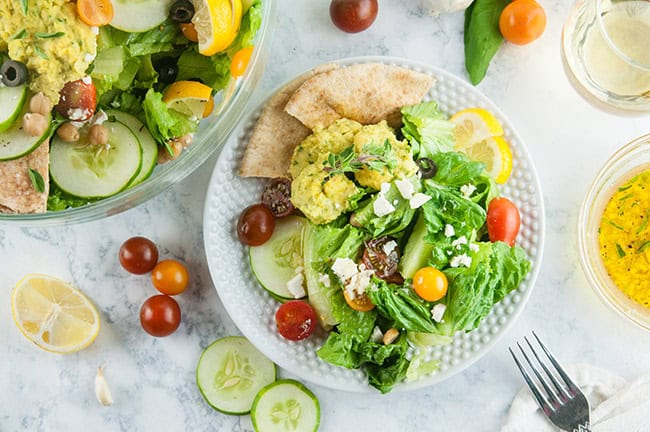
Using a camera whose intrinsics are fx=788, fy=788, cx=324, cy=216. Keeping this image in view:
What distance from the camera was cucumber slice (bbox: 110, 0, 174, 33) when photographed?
224 cm

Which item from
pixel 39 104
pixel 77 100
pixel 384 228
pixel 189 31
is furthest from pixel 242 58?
pixel 384 228

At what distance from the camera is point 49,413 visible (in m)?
2.97

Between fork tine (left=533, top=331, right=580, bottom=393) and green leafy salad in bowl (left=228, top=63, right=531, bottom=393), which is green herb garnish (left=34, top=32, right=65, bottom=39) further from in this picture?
fork tine (left=533, top=331, right=580, bottom=393)

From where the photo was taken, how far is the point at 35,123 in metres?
2.17

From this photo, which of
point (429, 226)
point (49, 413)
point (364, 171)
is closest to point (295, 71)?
point (364, 171)

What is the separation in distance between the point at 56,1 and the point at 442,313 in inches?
60.4

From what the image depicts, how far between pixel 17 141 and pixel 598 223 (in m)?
2.03

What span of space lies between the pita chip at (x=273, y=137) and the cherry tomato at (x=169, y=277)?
1.42ft

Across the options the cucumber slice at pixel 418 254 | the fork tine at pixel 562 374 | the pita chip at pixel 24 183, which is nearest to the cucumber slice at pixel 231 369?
the cucumber slice at pixel 418 254

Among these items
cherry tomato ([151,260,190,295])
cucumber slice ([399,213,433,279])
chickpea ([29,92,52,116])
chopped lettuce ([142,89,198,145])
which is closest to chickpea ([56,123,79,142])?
chickpea ([29,92,52,116])

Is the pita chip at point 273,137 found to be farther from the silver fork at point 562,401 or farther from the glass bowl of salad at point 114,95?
the silver fork at point 562,401

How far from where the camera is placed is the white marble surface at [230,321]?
2.95 meters

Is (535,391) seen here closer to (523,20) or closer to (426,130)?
(426,130)

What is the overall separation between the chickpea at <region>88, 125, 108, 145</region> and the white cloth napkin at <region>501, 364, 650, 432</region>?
1.76 m
